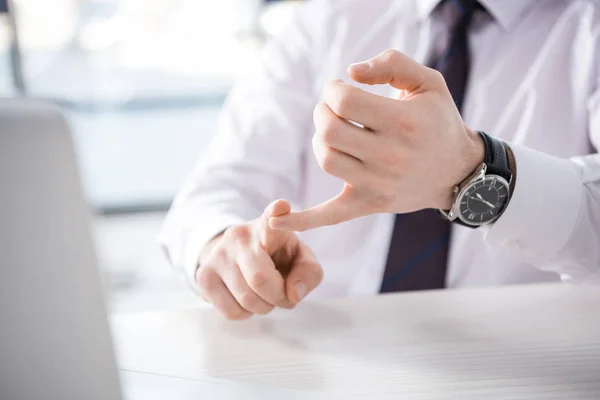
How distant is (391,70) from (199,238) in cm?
46

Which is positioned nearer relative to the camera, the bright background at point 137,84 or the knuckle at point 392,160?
the knuckle at point 392,160

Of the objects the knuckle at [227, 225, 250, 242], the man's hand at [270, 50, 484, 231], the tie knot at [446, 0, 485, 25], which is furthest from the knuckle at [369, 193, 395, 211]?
the tie knot at [446, 0, 485, 25]

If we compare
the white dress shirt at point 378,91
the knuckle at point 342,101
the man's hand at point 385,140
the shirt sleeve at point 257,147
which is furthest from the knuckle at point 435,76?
the shirt sleeve at point 257,147

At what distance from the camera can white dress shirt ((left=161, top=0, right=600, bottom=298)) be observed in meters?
1.14

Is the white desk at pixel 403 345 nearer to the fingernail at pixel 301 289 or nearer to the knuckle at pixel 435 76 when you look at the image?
the fingernail at pixel 301 289

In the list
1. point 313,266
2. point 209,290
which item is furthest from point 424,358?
point 209,290

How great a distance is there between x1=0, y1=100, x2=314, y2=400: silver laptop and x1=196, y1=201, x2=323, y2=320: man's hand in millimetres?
389

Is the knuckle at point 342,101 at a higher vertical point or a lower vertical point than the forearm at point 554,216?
higher

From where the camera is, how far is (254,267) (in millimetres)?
805

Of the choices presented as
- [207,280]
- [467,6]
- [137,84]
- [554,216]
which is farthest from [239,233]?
[137,84]

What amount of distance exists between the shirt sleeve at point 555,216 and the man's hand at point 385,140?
0.13 metres

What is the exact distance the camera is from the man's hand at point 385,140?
27.1 inches

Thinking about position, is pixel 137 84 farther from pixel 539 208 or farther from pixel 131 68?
pixel 539 208

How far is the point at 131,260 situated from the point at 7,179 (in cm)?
284
